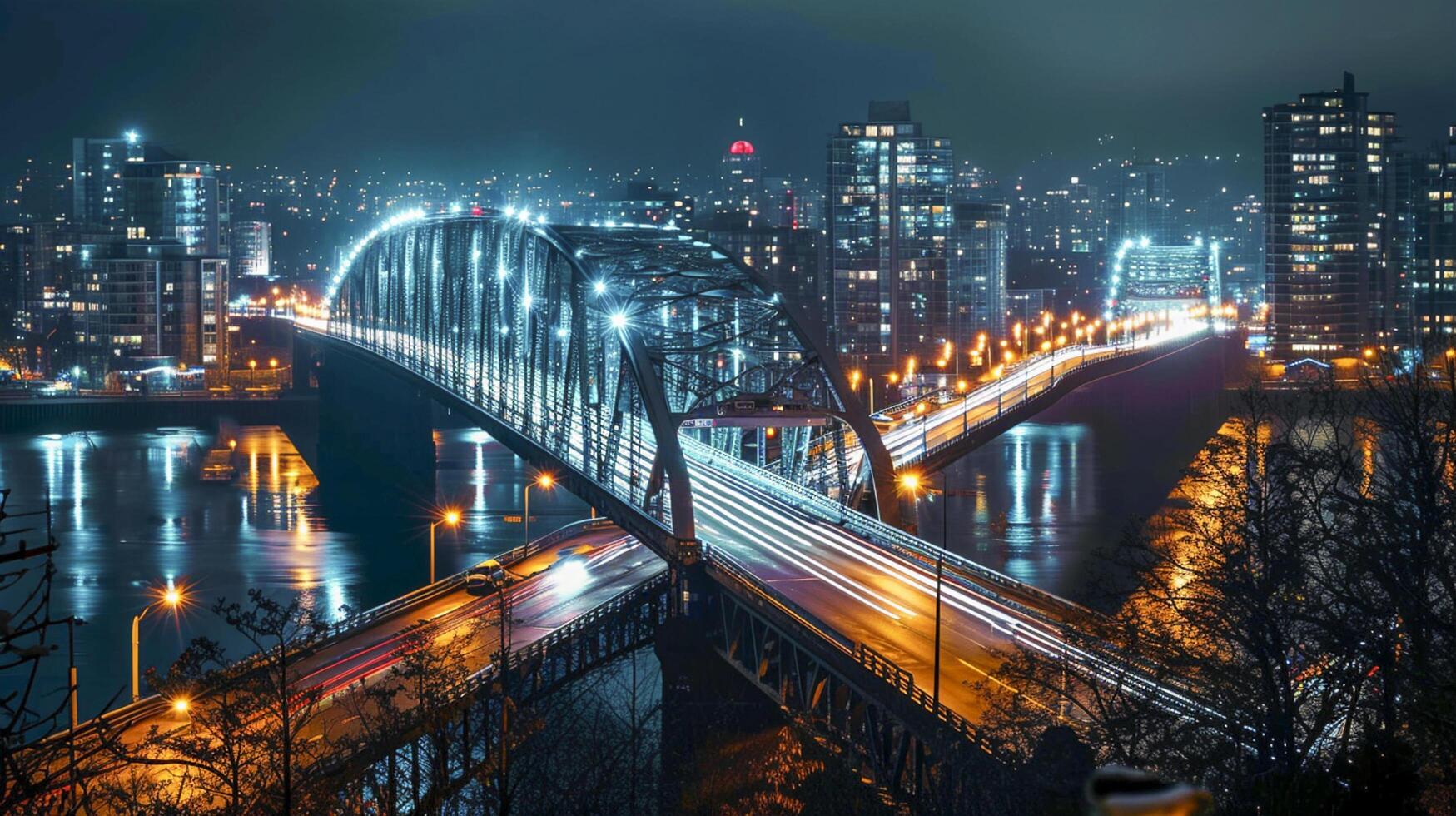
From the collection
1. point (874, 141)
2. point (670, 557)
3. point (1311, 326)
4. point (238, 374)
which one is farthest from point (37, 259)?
point (670, 557)

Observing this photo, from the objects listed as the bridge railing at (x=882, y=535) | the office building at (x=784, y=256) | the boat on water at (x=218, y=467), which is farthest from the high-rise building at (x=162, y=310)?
the bridge railing at (x=882, y=535)

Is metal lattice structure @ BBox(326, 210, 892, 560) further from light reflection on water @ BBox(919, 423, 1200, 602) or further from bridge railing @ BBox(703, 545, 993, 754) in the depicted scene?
light reflection on water @ BBox(919, 423, 1200, 602)

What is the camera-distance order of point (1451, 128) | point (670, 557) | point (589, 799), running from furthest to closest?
point (1451, 128) → point (670, 557) → point (589, 799)

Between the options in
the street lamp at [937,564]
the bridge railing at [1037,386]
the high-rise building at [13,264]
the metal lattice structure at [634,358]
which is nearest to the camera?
the street lamp at [937,564]

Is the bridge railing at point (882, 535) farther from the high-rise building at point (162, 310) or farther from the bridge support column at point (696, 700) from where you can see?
the high-rise building at point (162, 310)

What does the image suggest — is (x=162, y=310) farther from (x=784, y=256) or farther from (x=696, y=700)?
(x=696, y=700)

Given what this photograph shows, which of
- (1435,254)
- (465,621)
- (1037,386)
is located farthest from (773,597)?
(1435,254)

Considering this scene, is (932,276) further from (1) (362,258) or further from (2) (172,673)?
(2) (172,673)
